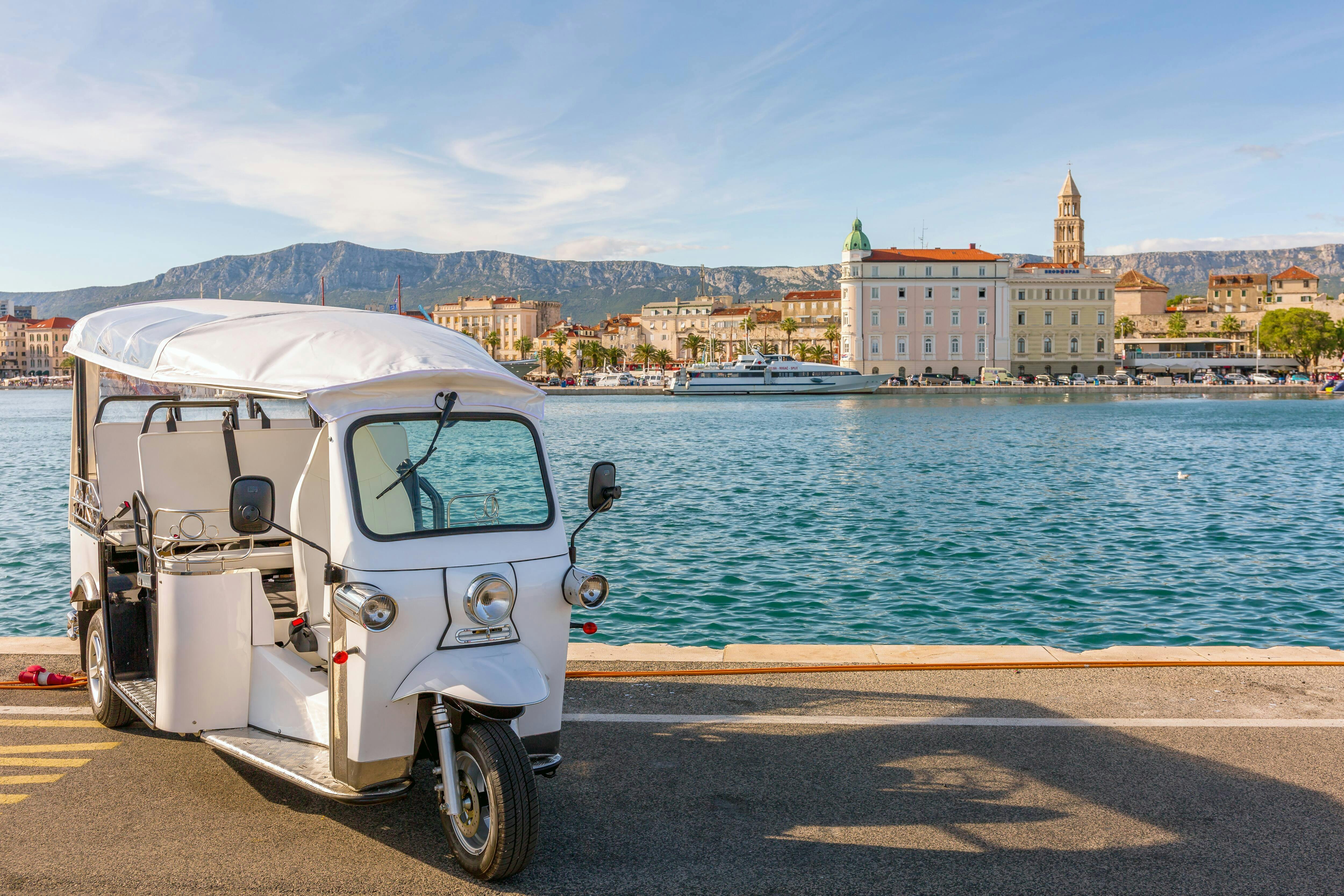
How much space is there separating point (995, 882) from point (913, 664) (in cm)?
315

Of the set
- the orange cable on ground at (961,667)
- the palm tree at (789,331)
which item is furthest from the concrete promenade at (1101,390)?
the orange cable on ground at (961,667)

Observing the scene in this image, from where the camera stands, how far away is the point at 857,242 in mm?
140875

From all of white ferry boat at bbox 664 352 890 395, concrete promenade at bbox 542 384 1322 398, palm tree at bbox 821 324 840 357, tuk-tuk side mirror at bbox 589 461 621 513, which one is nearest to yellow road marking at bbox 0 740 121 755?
tuk-tuk side mirror at bbox 589 461 621 513

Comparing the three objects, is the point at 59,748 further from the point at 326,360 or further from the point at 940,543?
the point at 940,543

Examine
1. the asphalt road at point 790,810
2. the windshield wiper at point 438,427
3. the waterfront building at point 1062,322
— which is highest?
the waterfront building at point 1062,322

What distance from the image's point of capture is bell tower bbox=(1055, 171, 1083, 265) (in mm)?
189625

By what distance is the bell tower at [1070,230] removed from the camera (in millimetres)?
189625

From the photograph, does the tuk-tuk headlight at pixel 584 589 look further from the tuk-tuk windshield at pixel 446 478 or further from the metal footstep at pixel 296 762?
the metal footstep at pixel 296 762

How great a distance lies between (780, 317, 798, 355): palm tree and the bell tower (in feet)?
161

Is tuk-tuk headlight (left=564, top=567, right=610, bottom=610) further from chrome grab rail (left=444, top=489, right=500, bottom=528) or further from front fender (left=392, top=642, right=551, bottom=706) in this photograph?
chrome grab rail (left=444, top=489, right=500, bottom=528)

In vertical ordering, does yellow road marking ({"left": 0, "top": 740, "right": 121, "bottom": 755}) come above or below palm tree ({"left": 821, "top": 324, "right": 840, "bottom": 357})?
below

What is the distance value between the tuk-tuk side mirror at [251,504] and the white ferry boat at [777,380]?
386 feet

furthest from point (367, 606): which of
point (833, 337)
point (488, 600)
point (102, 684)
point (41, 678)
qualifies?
point (833, 337)

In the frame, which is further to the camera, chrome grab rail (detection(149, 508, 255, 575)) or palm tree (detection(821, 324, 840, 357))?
palm tree (detection(821, 324, 840, 357))
